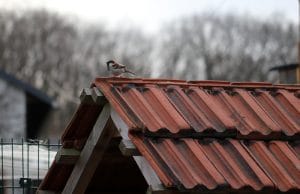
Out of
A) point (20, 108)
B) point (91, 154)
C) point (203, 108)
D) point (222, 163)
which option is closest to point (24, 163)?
point (91, 154)

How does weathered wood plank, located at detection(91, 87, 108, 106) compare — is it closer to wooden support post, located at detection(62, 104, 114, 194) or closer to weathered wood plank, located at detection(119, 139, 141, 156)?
wooden support post, located at detection(62, 104, 114, 194)

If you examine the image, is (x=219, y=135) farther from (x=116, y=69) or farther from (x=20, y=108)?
(x=20, y=108)

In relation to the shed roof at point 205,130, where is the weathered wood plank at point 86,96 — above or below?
above

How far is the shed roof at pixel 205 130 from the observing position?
579 centimetres

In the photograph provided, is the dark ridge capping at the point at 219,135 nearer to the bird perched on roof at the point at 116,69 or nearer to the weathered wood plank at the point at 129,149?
the weathered wood plank at the point at 129,149

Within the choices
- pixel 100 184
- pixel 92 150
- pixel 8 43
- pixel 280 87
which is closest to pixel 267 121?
pixel 280 87

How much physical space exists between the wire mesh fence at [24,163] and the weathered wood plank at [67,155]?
272 centimetres

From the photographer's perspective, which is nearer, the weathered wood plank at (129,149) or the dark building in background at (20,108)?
the weathered wood plank at (129,149)

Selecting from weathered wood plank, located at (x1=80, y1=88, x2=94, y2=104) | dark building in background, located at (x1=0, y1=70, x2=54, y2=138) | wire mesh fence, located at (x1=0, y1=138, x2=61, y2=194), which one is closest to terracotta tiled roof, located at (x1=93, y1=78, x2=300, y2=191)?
weathered wood plank, located at (x1=80, y1=88, x2=94, y2=104)

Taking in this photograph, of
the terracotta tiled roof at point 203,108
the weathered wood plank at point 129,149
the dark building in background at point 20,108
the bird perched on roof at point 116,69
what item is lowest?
the weathered wood plank at point 129,149

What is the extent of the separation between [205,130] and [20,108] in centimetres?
3133

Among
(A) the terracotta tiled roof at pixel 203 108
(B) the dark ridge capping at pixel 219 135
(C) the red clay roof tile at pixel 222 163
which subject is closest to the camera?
(C) the red clay roof tile at pixel 222 163

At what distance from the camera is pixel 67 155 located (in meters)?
6.91

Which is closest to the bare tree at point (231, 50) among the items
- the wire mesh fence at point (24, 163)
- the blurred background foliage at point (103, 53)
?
the blurred background foliage at point (103, 53)
